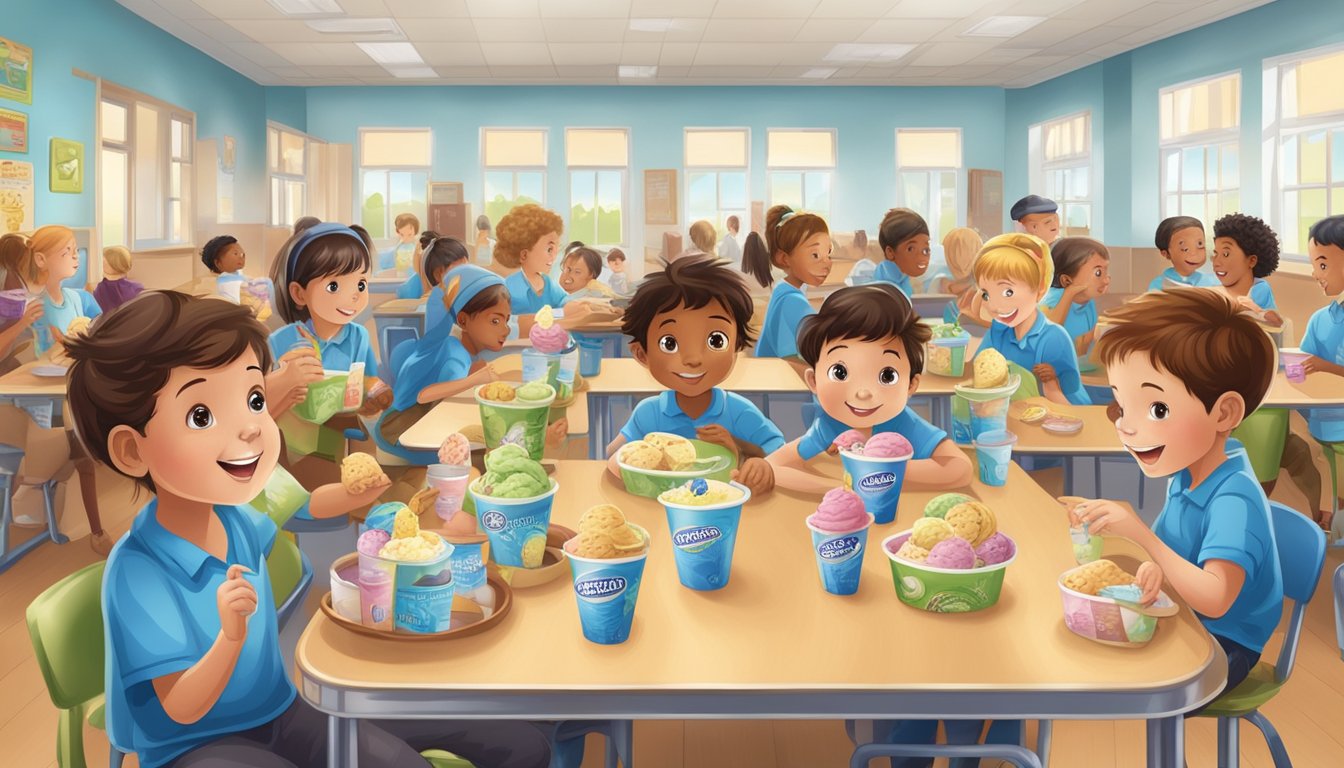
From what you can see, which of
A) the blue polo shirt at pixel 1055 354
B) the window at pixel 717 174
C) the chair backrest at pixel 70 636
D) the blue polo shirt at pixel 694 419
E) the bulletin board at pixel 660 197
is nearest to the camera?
the chair backrest at pixel 70 636

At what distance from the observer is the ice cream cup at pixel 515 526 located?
162cm

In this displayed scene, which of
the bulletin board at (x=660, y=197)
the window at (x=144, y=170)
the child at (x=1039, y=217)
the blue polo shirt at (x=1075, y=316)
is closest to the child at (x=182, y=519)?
the blue polo shirt at (x=1075, y=316)

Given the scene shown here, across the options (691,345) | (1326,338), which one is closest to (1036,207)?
(1326,338)

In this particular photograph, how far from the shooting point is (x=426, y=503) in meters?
1.67

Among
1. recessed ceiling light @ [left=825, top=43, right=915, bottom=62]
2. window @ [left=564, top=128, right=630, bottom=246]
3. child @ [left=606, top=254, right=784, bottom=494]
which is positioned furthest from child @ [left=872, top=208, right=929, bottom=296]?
window @ [left=564, top=128, right=630, bottom=246]

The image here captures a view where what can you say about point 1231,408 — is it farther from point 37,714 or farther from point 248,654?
point 37,714

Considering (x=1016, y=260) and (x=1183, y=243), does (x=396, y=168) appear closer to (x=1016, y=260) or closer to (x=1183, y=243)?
(x=1183, y=243)

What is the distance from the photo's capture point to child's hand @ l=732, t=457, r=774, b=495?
213 cm

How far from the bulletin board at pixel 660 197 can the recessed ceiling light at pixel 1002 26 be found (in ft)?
14.2

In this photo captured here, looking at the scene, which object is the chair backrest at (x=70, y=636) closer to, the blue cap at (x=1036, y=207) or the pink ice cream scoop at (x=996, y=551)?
the pink ice cream scoop at (x=996, y=551)

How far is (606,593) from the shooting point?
4.47 feet

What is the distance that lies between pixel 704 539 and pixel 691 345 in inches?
27.3

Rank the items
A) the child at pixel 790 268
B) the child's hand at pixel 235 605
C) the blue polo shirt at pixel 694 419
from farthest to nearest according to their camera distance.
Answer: the child at pixel 790 268, the blue polo shirt at pixel 694 419, the child's hand at pixel 235 605

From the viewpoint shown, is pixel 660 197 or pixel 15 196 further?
pixel 660 197
